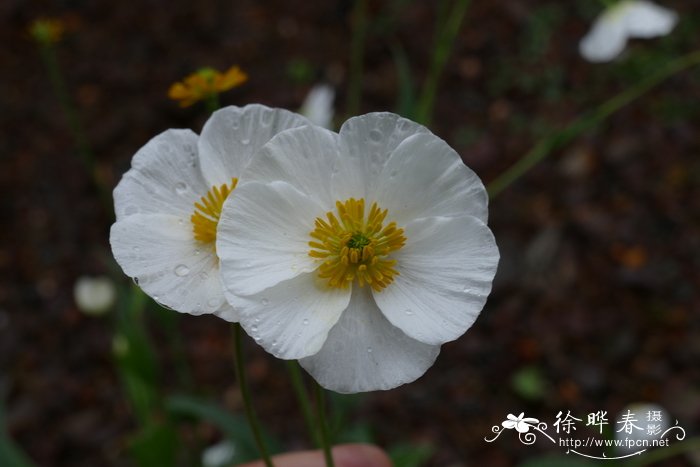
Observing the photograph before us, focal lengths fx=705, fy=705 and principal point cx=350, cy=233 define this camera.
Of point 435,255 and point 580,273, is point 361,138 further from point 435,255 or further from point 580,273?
point 580,273

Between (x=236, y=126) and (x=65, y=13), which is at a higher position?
(x=65, y=13)

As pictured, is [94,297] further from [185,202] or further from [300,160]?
[300,160]

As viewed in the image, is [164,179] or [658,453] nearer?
[164,179]

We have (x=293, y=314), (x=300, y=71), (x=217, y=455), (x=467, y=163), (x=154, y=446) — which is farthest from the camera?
(x=300, y=71)

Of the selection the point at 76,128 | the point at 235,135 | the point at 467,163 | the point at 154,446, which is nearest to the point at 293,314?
the point at 235,135

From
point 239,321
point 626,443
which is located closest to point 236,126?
point 239,321

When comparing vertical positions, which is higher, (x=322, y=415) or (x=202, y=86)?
(x=202, y=86)
